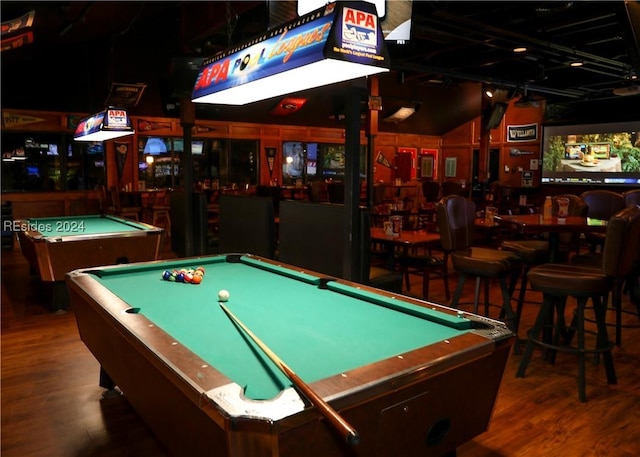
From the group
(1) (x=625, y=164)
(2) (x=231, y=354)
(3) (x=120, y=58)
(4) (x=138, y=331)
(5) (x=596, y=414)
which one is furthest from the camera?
(1) (x=625, y=164)

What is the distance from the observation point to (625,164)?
11.0 m

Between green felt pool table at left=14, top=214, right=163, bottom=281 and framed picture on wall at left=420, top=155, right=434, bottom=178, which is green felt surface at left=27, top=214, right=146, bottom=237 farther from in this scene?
framed picture on wall at left=420, top=155, right=434, bottom=178

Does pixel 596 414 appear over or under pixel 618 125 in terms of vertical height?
under

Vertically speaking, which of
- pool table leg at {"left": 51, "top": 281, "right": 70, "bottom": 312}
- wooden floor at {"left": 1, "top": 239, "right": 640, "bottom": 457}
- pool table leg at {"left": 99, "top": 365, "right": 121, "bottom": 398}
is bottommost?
wooden floor at {"left": 1, "top": 239, "right": 640, "bottom": 457}

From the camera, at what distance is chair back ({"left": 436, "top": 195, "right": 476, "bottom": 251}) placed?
4.03 metres

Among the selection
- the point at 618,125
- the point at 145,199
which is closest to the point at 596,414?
the point at 145,199

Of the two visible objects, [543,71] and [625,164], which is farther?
[625,164]

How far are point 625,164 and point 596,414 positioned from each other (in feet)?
32.4

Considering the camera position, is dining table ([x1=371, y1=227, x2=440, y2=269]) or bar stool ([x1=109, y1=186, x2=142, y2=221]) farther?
bar stool ([x1=109, y1=186, x2=142, y2=221])

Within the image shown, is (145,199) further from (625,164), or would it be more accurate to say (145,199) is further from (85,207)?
(625,164)

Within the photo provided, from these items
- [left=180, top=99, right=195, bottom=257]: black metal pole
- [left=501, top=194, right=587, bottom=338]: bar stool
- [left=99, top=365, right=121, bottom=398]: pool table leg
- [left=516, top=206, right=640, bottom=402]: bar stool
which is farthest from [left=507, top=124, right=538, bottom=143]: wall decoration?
[left=99, top=365, right=121, bottom=398]: pool table leg

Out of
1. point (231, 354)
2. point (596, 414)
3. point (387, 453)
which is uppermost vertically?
point (231, 354)

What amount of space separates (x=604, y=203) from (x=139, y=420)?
17.0 feet

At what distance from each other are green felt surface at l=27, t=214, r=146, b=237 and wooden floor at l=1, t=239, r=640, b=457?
4.44 feet
